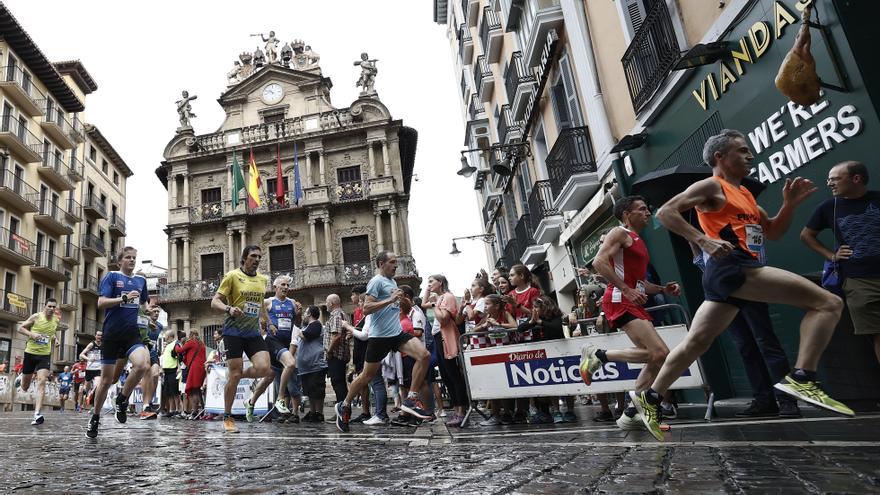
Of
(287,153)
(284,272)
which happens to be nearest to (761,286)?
(284,272)

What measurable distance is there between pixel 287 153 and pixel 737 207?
30447mm

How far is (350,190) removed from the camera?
30.7 metres

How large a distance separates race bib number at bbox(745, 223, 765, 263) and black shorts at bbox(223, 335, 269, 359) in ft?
17.0

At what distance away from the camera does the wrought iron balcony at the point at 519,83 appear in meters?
14.6

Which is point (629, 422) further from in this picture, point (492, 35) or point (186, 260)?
point (186, 260)

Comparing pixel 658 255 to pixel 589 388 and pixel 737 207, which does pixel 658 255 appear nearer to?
pixel 589 388

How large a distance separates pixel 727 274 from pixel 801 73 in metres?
2.69

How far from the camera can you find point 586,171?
1116 cm

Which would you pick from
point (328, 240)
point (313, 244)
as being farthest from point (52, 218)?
point (328, 240)

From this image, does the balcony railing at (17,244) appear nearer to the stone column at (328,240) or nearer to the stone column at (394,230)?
the stone column at (328,240)

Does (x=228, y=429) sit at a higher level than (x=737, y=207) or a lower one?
lower

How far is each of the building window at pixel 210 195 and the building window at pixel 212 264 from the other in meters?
3.35

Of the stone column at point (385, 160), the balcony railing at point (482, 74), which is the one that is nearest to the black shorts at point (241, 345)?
the balcony railing at point (482, 74)

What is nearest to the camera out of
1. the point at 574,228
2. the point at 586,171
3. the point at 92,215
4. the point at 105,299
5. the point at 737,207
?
the point at 737,207
